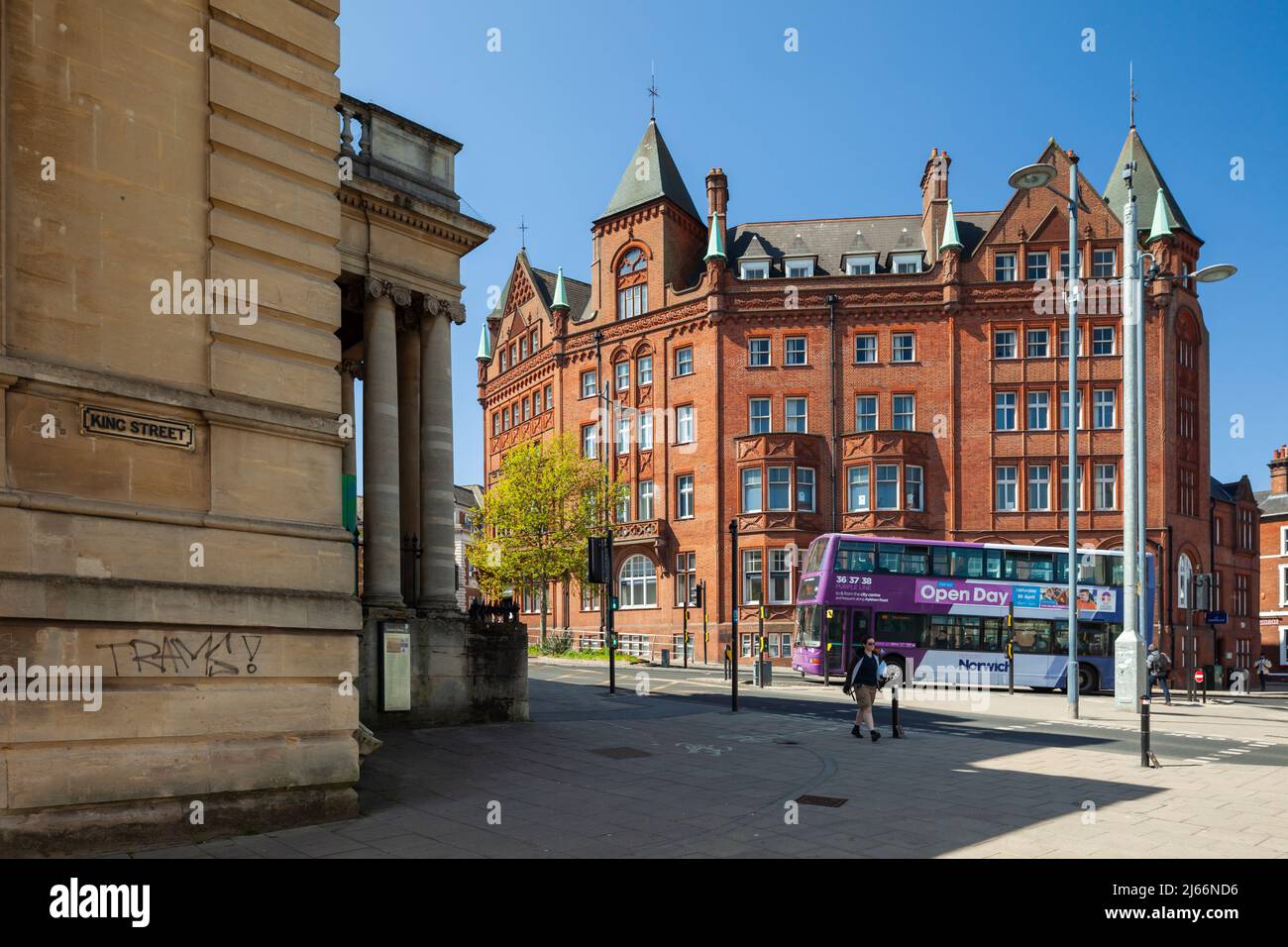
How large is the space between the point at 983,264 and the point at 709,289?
13127mm

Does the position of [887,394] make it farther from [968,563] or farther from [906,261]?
[968,563]

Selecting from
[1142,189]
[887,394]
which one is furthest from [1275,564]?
[887,394]

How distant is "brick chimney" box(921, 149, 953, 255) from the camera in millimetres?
48000

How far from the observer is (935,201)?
158 feet

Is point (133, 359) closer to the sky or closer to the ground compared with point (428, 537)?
closer to the sky

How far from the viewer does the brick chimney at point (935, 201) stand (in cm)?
4800

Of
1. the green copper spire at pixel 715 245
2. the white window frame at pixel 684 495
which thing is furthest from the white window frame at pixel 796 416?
the green copper spire at pixel 715 245

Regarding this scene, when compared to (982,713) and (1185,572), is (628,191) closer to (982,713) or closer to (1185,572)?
(1185,572)

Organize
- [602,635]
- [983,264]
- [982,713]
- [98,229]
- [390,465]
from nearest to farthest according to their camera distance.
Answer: [98,229], [390,465], [982,713], [983,264], [602,635]

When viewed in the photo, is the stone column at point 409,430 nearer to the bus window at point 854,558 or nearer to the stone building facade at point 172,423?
the stone building facade at point 172,423

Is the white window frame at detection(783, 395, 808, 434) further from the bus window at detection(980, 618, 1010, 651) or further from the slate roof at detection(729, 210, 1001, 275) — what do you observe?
the bus window at detection(980, 618, 1010, 651)

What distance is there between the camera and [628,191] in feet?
172

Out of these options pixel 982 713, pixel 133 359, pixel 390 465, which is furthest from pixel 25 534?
pixel 982 713

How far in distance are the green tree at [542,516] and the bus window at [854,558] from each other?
60.7 feet
